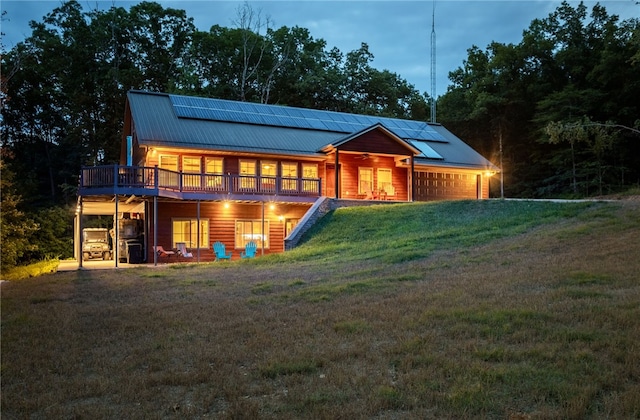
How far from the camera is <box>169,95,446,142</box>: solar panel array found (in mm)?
27203

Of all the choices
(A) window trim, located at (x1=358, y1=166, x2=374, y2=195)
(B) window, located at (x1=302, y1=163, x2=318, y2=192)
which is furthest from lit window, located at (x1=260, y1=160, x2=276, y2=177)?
(A) window trim, located at (x1=358, y1=166, x2=374, y2=195)

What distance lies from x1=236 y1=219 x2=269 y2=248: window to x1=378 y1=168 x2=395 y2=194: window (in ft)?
23.8

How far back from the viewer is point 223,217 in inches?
958

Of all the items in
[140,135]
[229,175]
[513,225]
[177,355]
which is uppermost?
[140,135]

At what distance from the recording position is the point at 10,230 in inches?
893

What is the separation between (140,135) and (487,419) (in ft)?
69.3

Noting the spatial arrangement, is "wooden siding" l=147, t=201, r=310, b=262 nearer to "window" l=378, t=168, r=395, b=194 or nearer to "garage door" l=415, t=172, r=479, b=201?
"window" l=378, t=168, r=395, b=194

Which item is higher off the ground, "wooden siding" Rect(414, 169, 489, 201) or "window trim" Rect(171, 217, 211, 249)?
"wooden siding" Rect(414, 169, 489, 201)

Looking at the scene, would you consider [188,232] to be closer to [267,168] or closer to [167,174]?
[167,174]

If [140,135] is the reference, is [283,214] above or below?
below

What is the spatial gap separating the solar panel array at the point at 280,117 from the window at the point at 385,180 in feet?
8.03

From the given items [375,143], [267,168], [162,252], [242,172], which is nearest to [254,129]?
[267,168]

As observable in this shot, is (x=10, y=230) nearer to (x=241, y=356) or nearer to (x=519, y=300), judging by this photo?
(x=241, y=356)

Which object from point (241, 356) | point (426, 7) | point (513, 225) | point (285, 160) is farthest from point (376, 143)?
point (241, 356)
